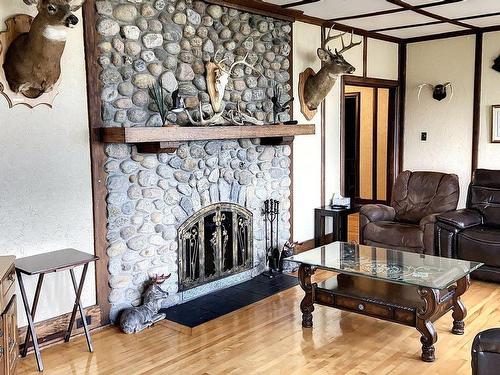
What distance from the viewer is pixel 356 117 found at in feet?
28.6

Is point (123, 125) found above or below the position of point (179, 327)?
above

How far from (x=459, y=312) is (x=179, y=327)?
201cm

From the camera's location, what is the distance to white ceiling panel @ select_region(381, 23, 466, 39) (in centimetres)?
615

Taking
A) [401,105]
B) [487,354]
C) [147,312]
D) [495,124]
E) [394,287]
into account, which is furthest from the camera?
[401,105]

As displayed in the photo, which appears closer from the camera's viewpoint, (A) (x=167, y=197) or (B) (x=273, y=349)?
(B) (x=273, y=349)

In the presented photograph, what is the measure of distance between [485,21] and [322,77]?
202 centimetres

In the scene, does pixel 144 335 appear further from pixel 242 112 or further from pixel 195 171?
pixel 242 112

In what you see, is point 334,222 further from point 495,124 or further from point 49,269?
point 49,269

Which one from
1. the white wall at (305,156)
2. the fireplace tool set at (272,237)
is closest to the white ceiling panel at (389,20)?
the white wall at (305,156)

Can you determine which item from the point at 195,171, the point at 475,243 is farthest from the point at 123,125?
the point at 475,243

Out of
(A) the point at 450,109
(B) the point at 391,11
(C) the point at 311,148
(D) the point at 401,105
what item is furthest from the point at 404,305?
(D) the point at 401,105

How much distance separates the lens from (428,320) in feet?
11.0

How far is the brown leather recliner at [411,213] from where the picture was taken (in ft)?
17.1

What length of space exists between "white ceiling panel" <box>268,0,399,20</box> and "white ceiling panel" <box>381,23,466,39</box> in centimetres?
121
